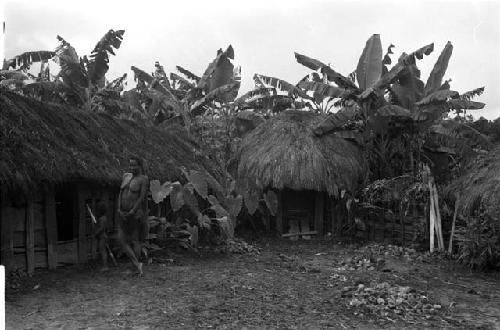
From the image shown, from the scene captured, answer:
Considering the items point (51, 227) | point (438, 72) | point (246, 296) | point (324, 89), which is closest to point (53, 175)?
point (51, 227)

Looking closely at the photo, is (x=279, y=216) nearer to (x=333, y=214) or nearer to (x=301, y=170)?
(x=333, y=214)

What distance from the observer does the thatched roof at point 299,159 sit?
12492 mm

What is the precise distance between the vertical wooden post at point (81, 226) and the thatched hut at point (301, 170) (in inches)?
202

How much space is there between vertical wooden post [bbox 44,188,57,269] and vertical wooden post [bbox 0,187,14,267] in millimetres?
726

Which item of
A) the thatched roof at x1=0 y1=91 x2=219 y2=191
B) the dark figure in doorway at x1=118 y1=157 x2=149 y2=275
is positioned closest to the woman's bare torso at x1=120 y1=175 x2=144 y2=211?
the dark figure in doorway at x1=118 y1=157 x2=149 y2=275

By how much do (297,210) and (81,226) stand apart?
21.1ft

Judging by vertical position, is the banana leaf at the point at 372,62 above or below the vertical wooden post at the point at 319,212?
above

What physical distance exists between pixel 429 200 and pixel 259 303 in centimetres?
573

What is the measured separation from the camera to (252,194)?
1207 cm

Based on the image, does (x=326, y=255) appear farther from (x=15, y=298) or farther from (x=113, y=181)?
(x=15, y=298)

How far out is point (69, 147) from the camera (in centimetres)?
824

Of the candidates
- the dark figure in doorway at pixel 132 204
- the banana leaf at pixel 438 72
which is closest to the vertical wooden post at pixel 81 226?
the dark figure in doorway at pixel 132 204

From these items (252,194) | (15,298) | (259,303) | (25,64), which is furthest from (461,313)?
(25,64)

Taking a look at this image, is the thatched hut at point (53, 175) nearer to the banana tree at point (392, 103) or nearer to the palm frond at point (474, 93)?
the banana tree at point (392, 103)
